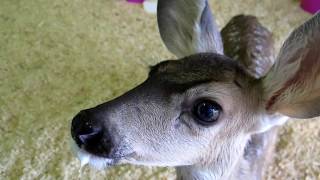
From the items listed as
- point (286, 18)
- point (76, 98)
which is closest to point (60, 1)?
point (76, 98)

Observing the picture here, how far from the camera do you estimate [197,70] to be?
1.45 m

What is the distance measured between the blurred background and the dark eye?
0.83m

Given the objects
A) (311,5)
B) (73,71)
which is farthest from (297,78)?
(311,5)

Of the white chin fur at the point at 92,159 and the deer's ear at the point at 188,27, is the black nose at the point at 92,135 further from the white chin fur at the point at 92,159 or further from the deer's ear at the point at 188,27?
the deer's ear at the point at 188,27

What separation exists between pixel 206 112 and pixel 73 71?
138cm

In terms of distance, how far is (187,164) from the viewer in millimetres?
1523

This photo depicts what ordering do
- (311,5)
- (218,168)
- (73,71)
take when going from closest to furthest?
1. (218,168)
2. (73,71)
3. (311,5)

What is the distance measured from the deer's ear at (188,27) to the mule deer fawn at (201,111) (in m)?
0.22

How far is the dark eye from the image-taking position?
141 cm

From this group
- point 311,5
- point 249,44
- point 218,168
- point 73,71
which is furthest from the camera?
point 311,5

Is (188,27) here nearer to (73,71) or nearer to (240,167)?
(240,167)

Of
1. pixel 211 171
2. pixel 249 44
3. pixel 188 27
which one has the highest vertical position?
pixel 188 27

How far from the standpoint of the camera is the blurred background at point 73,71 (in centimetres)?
227

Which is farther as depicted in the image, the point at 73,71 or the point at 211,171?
the point at 73,71
